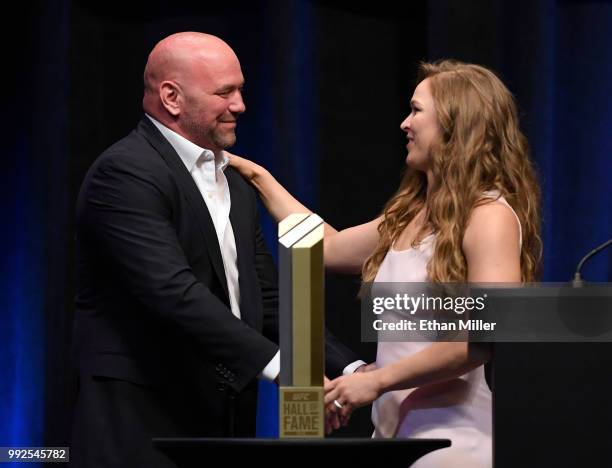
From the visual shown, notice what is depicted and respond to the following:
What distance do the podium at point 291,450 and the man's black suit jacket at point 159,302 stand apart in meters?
0.51

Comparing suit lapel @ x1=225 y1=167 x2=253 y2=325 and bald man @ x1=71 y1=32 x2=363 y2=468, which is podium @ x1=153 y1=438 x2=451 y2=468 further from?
suit lapel @ x1=225 y1=167 x2=253 y2=325

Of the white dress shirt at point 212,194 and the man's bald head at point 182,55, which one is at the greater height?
the man's bald head at point 182,55

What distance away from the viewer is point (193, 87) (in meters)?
2.15

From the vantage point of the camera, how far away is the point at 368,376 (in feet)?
6.10

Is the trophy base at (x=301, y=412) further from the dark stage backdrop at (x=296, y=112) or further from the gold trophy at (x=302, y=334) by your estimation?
the dark stage backdrop at (x=296, y=112)

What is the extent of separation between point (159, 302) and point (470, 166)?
603mm

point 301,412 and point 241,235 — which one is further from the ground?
point 241,235

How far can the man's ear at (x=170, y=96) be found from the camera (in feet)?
7.07

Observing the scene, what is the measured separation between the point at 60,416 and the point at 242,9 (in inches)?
50.3

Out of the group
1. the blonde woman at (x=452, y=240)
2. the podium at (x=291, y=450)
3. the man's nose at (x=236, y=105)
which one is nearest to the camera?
the podium at (x=291, y=450)

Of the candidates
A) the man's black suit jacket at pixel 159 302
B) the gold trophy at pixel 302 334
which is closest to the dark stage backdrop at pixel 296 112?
the man's black suit jacket at pixel 159 302

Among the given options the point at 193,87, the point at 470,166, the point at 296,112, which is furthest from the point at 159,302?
the point at 296,112

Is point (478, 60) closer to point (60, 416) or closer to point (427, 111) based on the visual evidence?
point (427, 111)

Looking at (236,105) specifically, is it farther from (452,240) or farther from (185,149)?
(452,240)
